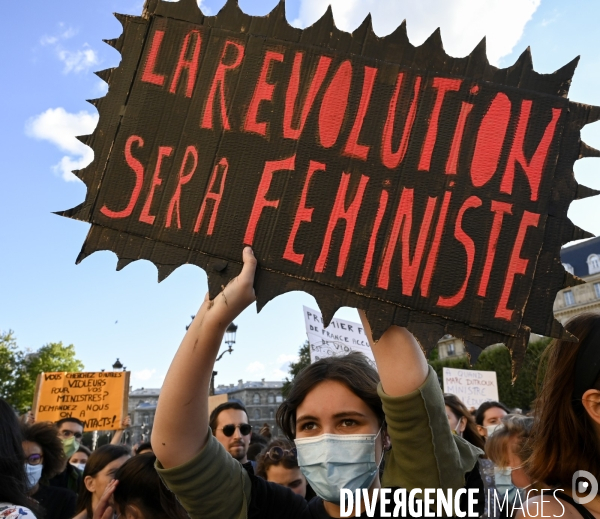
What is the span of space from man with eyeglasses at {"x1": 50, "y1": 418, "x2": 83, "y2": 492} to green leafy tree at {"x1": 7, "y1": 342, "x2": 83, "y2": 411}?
3190 centimetres

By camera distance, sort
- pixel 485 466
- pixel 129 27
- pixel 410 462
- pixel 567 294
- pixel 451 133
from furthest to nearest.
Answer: pixel 567 294
pixel 485 466
pixel 129 27
pixel 451 133
pixel 410 462

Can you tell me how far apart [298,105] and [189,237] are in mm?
650

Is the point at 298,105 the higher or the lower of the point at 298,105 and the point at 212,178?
the higher

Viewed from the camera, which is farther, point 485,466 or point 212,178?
point 485,466

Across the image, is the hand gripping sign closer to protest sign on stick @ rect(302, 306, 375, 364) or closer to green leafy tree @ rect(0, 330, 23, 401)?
protest sign on stick @ rect(302, 306, 375, 364)

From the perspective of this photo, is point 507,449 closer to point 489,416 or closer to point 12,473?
point 489,416

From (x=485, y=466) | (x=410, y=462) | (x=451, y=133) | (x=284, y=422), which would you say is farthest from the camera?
(x=485, y=466)

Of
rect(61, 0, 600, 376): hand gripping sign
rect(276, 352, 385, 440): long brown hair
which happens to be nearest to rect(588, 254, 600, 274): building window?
rect(276, 352, 385, 440): long brown hair

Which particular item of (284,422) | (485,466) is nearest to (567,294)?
(485,466)

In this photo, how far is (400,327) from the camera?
189 centimetres

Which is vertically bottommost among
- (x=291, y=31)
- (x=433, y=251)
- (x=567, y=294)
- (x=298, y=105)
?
(x=433, y=251)

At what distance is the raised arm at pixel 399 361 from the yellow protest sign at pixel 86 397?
752cm

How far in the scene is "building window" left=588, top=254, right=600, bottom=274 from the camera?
47.0 meters

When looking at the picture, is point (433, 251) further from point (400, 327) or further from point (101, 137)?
point (101, 137)
